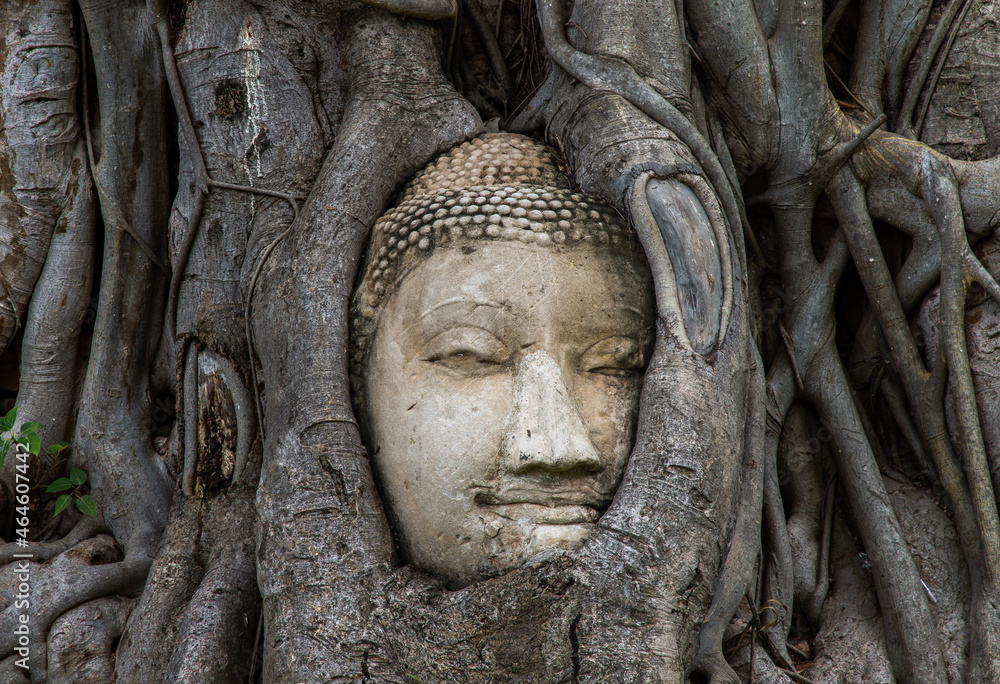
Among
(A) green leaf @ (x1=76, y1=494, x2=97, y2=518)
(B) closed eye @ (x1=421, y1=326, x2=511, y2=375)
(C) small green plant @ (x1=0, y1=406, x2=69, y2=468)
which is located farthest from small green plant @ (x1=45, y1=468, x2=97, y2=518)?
(B) closed eye @ (x1=421, y1=326, x2=511, y2=375)

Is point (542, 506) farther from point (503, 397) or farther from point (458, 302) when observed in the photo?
point (458, 302)

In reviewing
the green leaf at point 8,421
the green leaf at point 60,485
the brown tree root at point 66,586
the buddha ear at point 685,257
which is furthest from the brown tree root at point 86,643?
the buddha ear at point 685,257

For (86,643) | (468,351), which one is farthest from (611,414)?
(86,643)

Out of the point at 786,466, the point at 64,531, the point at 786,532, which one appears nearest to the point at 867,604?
the point at 786,532

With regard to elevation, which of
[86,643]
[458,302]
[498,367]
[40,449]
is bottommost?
[86,643]

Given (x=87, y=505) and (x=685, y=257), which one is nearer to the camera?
(x=685, y=257)

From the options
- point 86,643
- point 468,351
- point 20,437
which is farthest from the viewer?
point 20,437

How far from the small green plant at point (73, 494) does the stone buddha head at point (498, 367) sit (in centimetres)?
122

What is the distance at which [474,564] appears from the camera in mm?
1959

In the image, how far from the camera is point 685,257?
6.88ft

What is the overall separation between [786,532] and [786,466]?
0.24 metres

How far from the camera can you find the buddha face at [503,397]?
6.34 feet

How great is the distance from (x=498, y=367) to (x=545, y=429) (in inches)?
9.1

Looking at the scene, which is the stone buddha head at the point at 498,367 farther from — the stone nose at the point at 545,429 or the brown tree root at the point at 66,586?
the brown tree root at the point at 66,586
